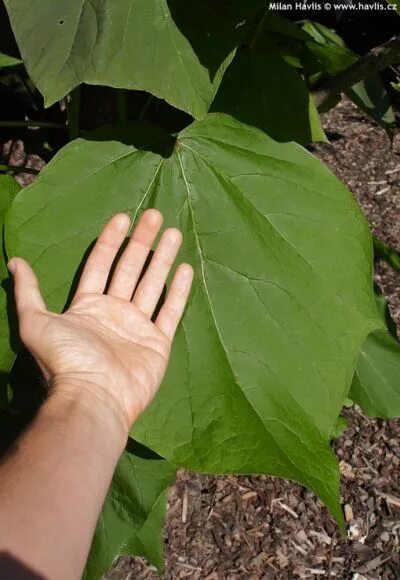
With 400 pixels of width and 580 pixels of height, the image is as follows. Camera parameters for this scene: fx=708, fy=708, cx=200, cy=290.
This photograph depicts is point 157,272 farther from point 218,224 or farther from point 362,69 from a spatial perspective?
point 362,69

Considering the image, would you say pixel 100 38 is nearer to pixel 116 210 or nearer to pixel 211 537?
pixel 116 210

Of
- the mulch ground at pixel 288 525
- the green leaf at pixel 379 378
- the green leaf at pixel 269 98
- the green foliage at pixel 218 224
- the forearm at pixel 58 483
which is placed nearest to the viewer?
the forearm at pixel 58 483

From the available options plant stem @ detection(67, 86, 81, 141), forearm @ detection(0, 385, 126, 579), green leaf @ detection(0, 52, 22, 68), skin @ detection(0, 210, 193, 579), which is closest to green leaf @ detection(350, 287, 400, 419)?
skin @ detection(0, 210, 193, 579)

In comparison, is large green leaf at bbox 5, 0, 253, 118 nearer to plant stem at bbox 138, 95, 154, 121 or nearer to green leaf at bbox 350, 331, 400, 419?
plant stem at bbox 138, 95, 154, 121

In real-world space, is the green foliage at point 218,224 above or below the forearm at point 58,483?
above

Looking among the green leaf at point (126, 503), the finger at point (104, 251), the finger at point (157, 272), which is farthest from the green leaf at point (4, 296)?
the green leaf at point (126, 503)

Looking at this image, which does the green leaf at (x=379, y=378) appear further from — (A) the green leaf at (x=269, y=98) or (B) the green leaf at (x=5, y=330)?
(B) the green leaf at (x=5, y=330)

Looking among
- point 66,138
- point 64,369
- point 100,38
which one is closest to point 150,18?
point 100,38
